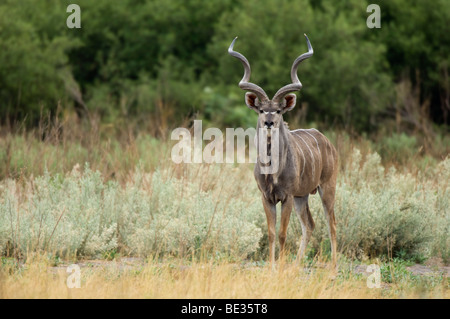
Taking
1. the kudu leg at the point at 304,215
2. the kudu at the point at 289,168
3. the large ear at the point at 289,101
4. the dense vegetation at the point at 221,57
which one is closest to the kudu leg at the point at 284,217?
the kudu at the point at 289,168

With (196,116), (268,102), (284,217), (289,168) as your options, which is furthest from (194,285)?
(196,116)

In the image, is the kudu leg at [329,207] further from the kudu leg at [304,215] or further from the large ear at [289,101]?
the large ear at [289,101]

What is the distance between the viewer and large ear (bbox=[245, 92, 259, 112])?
648 centimetres

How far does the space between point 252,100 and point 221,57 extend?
1570 cm

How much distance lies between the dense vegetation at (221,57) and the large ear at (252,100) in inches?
472

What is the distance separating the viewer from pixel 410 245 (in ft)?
25.7

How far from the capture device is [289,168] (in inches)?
260

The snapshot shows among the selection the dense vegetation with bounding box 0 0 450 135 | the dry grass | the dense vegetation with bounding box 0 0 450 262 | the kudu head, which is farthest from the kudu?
the dense vegetation with bounding box 0 0 450 135

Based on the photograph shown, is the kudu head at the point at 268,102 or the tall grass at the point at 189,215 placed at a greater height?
the kudu head at the point at 268,102

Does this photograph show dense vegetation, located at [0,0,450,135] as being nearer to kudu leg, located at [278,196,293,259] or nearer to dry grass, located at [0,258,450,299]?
kudu leg, located at [278,196,293,259]

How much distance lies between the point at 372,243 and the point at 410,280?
128 cm

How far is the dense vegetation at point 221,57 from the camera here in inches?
764

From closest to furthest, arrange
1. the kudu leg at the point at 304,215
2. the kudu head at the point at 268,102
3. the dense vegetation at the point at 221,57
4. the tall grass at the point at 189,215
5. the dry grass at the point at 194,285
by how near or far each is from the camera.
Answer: the dry grass at the point at 194,285, the kudu head at the point at 268,102, the tall grass at the point at 189,215, the kudu leg at the point at 304,215, the dense vegetation at the point at 221,57

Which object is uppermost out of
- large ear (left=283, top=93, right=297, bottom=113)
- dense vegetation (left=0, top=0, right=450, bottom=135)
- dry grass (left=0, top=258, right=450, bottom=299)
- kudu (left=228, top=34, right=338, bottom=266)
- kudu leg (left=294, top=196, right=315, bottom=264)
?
dense vegetation (left=0, top=0, right=450, bottom=135)
